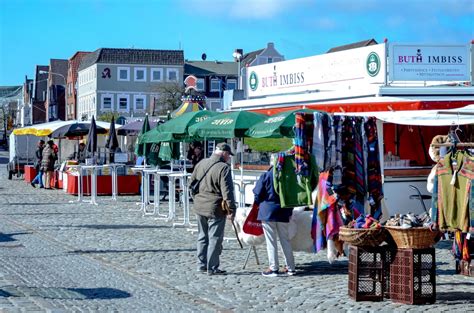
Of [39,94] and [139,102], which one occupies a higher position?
[39,94]

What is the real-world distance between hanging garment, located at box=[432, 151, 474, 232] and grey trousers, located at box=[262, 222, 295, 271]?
2.49 meters

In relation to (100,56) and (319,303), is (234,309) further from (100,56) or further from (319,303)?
A: (100,56)

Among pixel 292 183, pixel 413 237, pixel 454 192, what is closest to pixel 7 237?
pixel 292 183

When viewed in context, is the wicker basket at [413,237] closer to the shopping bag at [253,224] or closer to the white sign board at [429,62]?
the shopping bag at [253,224]

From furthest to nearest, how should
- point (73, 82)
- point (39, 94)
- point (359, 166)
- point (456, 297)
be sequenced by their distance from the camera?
1. point (39, 94)
2. point (73, 82)
3. point (359, 166)
4. point (456, 297)

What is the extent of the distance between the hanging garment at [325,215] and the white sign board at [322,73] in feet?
29.3

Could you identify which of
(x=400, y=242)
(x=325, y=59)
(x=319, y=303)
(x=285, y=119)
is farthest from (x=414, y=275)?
(x=325, y=59)

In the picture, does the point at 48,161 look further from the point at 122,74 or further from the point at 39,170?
the point at 122,74

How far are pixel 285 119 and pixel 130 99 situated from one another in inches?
3340

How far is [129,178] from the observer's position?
30312 mm

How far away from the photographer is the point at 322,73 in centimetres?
2359

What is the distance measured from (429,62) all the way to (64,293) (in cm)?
1248

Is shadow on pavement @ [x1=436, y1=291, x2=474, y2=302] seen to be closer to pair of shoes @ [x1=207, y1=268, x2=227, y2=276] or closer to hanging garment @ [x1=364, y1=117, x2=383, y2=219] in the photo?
hanging garment @ [x1=364, y1=117, x2=383, y2=219]

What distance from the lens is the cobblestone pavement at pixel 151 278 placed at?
10.1m
